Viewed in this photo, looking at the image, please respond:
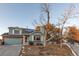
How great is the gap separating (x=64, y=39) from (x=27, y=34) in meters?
0.45

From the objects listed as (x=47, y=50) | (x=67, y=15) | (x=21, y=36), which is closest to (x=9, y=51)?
(x=21, y=36)

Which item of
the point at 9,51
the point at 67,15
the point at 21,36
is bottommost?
the point at 9,51

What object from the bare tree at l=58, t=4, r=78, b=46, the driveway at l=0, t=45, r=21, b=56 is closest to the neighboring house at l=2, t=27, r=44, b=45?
the driveway at l=0, t=45, r=21, b=56

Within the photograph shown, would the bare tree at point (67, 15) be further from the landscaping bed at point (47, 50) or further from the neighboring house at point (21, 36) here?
the neighboring house at point (21, 36)

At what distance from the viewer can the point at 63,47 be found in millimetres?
21812

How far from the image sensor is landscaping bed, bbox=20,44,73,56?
71.5ft

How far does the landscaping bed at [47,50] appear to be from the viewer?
2180cm

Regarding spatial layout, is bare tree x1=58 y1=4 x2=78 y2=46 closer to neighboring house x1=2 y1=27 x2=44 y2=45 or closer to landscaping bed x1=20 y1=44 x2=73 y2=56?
landscaping bed x1=20 y1=44 x2=73 y2=56

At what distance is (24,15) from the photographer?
71.6 feet

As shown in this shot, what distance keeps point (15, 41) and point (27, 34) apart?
17 cm

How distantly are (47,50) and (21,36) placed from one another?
35cm

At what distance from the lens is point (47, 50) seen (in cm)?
2181

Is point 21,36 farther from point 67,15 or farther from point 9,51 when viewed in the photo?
point 67,15

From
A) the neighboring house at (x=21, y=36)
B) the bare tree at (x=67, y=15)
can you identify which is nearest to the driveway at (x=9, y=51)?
the neighboring house at (x=21, y=36)
